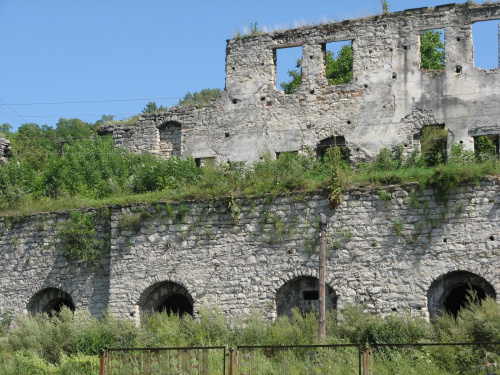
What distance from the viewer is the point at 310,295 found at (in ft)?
68.4

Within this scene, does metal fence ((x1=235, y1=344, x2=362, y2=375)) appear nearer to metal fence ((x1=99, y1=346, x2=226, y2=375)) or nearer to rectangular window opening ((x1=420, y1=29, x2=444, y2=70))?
metal fence ((x1=99, y1=346, x2=226, y2=375))

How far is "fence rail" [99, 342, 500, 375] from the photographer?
639 inches

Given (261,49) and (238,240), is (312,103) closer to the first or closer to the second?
(261,49)

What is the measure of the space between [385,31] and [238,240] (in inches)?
328

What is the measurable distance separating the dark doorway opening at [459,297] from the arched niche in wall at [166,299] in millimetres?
6056

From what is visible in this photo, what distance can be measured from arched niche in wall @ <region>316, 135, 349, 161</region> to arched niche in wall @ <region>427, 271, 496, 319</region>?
679 centimetres

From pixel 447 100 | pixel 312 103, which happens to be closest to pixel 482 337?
pixel 447 100

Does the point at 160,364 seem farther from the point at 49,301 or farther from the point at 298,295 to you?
the point at 49,301

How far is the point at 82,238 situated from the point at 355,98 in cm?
871

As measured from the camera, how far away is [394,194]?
20406mm

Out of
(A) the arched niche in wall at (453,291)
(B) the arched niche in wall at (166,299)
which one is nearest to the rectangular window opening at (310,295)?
(A) the arched niche in wall at (453,291)

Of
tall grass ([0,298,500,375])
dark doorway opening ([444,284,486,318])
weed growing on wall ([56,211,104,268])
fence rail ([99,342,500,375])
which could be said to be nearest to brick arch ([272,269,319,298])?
tall grass ([0,298,500,375])

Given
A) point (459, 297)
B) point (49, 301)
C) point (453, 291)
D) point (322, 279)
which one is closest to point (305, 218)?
point (322, 279)

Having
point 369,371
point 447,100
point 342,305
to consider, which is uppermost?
point 447,100
